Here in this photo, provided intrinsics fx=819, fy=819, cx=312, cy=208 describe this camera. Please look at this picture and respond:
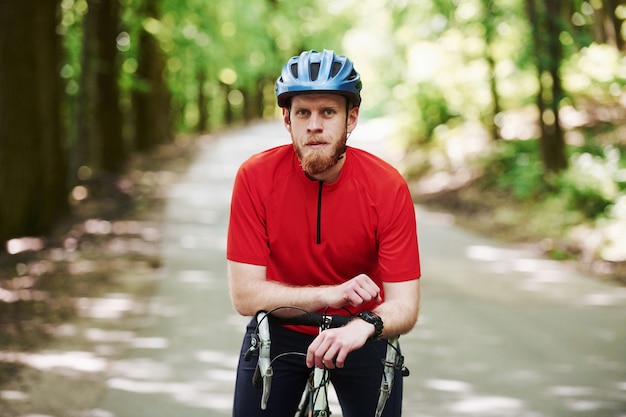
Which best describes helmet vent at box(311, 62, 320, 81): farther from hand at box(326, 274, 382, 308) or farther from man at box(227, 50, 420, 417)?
hand at box(326, 274, 382, 308)

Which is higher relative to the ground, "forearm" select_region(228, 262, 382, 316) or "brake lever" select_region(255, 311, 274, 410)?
"forearm" select_region(228, 262, 382, 316)

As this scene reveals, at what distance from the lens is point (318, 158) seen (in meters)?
2.97

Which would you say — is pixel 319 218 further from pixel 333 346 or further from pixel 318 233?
pixel 333 346

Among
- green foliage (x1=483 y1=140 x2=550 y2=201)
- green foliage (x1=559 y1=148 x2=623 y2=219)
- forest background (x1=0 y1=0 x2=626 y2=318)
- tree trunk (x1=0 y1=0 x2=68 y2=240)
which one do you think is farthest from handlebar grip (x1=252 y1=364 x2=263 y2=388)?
green foliage (x1=483 y1=140 x2=550 y2=201)

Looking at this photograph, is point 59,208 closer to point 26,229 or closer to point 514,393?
point 26,229

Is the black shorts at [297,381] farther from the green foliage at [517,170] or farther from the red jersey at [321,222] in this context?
the green foliage at [517,170]

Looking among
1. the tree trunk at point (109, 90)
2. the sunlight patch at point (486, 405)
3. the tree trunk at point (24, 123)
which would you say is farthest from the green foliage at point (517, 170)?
the sunlight patch at point (486, 405)

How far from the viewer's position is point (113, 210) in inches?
651

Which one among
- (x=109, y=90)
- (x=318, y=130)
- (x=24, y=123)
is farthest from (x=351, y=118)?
(x=109, y=90)

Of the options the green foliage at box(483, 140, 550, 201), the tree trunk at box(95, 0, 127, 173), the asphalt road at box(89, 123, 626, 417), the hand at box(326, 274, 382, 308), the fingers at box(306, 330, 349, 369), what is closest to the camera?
the fingers at box(306, 330, 349, 369)

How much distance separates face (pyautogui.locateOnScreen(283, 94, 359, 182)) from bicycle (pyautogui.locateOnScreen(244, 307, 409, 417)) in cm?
54

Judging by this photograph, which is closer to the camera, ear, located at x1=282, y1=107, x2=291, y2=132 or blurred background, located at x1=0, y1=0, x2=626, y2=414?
ear, located at x1=282, y1=107, x2=291, y2=132

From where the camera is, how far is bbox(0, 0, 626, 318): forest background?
1192 cm

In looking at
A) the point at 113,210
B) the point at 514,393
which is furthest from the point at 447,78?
the point at 514,393
